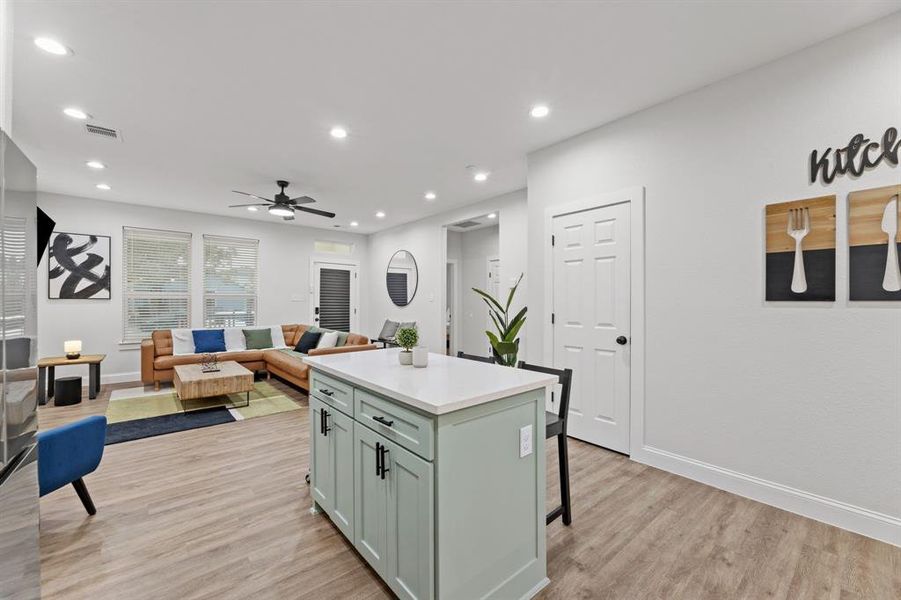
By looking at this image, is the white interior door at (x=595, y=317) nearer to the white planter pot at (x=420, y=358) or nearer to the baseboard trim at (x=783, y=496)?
the baseboard trim at (x=783, y=496)

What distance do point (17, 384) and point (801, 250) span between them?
3.51m

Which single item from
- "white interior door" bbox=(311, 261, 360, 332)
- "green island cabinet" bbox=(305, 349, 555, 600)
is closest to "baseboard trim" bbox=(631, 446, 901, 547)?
"green island cabinet" bbox=(305, 349, 555, 600)

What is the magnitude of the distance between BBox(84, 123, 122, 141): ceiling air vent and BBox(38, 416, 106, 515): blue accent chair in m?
2.66

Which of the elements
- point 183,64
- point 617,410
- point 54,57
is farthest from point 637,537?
point 54,57

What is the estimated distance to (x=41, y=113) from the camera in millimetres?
3074

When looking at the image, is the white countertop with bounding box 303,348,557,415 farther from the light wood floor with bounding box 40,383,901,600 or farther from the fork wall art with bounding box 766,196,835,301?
the fork wall art with bounding box 766,196,835,301

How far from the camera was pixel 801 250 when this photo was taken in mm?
2334

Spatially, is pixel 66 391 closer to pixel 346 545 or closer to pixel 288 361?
pixel 288 361

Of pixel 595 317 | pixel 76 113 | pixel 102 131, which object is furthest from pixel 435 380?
pixel 102 131

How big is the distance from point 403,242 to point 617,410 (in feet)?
17.6

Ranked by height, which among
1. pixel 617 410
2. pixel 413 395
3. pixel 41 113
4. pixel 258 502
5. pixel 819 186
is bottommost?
pixel 258 502

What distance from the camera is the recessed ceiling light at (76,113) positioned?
3.05 metres

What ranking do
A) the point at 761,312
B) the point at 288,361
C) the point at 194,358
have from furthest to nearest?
the point at 194,358
the point at 288,361
the point at 761,312

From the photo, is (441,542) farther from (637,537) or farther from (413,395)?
(637,537)
